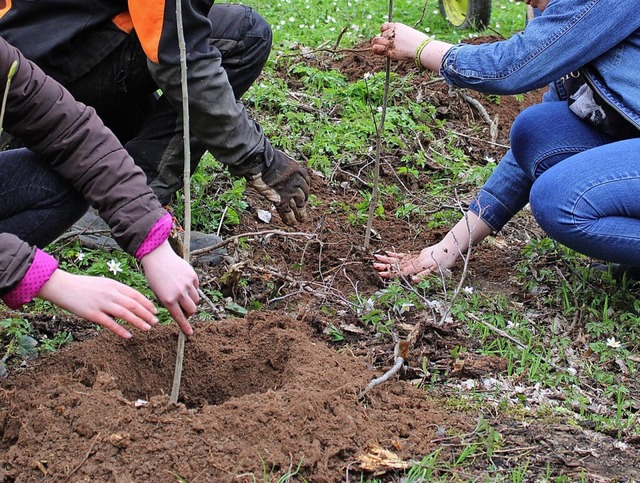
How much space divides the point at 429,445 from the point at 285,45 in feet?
13.2

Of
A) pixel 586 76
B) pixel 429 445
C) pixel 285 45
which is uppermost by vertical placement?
pixel 586 76

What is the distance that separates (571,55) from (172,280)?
5.36 ft

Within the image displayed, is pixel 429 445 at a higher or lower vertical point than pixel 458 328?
higher

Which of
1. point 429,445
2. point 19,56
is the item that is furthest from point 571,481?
point 19,56

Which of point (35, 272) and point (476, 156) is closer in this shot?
point (35, 272)

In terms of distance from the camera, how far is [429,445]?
2.20 metres

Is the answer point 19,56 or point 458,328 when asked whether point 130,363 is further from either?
point 458,328

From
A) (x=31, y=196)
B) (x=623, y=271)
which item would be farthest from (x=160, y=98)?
(x=623, y=271)

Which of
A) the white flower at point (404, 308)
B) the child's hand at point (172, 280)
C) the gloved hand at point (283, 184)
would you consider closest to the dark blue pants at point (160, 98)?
the gloved hand at point (283, 184)

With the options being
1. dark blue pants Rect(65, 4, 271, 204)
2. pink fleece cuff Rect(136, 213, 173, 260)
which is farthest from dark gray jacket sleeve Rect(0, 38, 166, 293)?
dark blue pants Rect(65, 4, 271, 204)

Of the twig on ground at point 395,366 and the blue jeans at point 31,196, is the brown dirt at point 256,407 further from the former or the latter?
the blue jeans at point 31,196

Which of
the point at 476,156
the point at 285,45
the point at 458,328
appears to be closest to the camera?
the point at 458,328

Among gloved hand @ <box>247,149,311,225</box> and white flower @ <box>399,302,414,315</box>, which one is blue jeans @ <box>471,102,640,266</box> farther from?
gloved hand @ <box>247,149,311,225</box>

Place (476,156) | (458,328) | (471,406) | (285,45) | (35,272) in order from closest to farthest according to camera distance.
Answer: (35,272)
(471,406)
(458,328)
(476,156)
(285,45)
